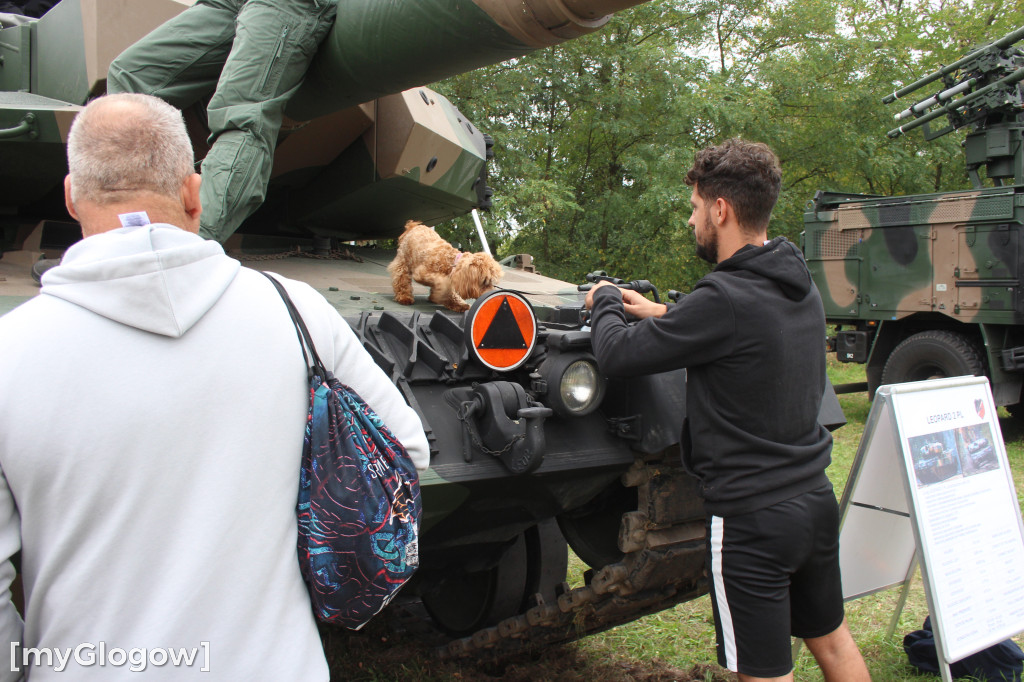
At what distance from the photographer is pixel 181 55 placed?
11.0ft

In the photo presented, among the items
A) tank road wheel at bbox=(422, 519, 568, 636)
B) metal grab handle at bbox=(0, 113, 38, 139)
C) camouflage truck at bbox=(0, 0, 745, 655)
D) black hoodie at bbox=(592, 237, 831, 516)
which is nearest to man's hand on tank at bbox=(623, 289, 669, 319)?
camouflage truck at bbox=(0, 0, 745, 655)

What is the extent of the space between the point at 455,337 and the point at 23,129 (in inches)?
70.5

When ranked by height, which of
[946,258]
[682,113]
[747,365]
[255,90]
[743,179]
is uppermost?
[682,113]

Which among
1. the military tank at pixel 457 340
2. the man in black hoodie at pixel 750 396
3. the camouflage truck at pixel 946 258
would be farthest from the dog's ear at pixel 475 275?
the camouflage truck at pixel 946 258

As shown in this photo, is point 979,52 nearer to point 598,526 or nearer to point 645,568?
point 598,526

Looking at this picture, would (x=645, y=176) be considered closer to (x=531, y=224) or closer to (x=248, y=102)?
(x=531, y=224)

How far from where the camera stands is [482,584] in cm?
355

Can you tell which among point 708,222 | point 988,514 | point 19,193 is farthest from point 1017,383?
point 19,193

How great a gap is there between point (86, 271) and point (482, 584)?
260cm

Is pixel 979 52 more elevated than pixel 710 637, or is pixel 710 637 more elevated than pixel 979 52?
pixel 979 52

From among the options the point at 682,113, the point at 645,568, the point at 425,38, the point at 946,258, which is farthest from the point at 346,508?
the point at 682,113

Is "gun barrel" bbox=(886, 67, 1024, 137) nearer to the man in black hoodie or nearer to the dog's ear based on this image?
the dog's ear

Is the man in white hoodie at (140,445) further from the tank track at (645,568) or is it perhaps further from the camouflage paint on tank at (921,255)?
the camouflage paint on tank at (921,255)

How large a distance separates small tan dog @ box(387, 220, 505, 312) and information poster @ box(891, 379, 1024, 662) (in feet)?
5.27
